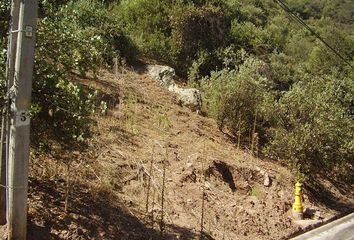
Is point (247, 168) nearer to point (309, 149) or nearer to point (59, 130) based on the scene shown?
point (309, 149)

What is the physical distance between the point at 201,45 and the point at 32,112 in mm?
11312

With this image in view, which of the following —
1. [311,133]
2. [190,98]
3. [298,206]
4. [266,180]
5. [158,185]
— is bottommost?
[298,206]

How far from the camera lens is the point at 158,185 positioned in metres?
7.92

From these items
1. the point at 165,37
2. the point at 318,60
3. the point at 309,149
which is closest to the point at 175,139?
the point at 309,149

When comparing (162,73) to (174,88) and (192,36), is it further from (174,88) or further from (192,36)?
(192,36)

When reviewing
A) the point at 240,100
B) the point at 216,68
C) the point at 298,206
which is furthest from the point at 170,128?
the point at 216,68

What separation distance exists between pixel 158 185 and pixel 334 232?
143 inches

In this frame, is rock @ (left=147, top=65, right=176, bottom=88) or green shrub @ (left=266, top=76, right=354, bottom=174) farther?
rock @ (left=147, top=65, right=176, bottom=88)

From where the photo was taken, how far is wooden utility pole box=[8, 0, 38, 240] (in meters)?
4.95

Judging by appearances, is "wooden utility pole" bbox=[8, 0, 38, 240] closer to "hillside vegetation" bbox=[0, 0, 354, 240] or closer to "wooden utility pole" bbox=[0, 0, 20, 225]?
"wooden utility pole" bbox=[0, 0, 20, 225]

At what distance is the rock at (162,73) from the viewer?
1380 cm

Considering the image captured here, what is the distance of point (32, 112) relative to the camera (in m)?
5.26

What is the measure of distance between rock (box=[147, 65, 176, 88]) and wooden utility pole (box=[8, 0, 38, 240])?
875 cm

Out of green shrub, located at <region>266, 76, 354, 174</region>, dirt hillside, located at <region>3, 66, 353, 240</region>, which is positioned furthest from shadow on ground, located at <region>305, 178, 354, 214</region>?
green shrub, located at <region>266, 76, 354, 174</region>
